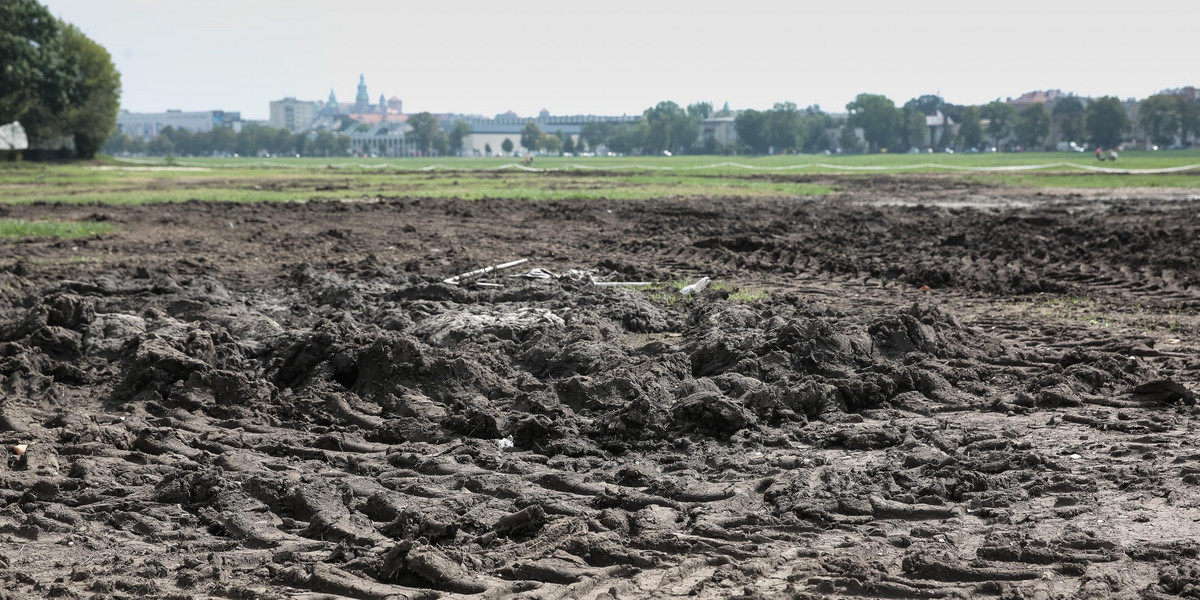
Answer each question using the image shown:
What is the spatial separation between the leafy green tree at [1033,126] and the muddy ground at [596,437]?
498ft

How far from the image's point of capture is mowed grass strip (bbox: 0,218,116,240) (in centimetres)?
1942

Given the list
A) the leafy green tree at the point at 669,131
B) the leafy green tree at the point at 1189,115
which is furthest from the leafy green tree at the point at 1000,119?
the leafy green tree at the point at 669,131

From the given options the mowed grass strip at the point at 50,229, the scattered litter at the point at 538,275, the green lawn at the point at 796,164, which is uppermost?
the green lawn at the point at 796,164

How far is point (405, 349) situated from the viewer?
8492mm

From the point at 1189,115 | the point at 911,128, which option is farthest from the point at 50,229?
the point at 911,128

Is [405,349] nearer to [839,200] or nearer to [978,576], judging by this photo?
[978,576]

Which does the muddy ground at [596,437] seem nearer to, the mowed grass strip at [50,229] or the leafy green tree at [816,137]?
the mowed grass strip at [50,229]

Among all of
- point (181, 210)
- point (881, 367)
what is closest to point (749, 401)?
point (881, 367)

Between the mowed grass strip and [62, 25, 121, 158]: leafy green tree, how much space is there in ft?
189

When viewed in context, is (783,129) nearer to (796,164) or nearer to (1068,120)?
(1068,120)

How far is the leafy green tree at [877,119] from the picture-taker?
563 ft

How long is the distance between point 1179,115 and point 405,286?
526 feet

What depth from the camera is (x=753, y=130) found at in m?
179

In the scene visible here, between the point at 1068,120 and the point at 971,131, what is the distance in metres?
15.9
